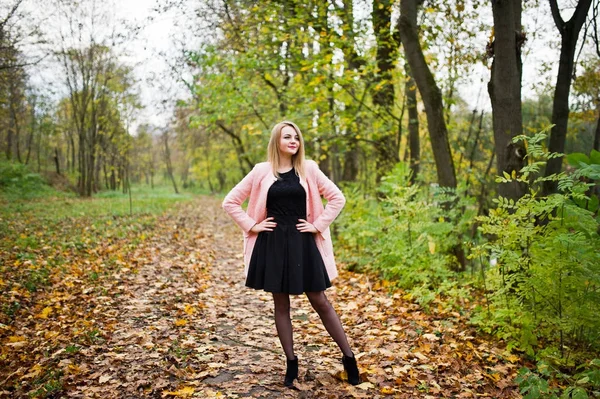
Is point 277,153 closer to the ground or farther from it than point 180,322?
farther from it

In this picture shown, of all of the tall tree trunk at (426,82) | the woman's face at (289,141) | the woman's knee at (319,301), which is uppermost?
the tall tree trunk at (426,82)

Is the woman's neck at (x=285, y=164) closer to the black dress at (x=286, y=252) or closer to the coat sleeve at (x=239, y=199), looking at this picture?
the black dress at (x=286, y=252)

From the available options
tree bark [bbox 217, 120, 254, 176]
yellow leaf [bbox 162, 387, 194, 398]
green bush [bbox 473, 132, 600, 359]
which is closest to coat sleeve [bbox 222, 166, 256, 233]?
yellow leaf [bbox 162, 387, 194, 398]

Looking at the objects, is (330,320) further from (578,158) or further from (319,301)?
(578,158)

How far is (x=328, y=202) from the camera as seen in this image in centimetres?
374

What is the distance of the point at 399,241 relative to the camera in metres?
6.82

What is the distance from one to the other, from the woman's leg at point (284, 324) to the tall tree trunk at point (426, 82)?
15.0 feet

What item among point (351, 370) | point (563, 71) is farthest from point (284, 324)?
point (563, 71)

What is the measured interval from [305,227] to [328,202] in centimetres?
31

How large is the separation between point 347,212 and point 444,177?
144 inches

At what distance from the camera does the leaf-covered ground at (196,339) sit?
3637 mm

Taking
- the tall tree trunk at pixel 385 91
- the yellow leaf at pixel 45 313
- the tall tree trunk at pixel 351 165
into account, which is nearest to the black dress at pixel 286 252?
the yellow leaf at pixel 45 313

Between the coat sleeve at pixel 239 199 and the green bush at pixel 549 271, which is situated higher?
the coat sleeve at pixel 239 199

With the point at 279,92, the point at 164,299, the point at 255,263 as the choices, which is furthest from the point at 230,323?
the point at 279,92
